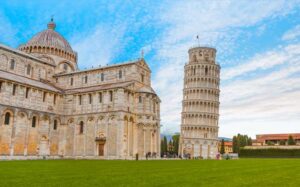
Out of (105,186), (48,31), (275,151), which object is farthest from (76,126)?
(275,151)

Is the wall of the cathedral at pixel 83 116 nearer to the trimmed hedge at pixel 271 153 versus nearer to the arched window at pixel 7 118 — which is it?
the arched window at pixel 7 118

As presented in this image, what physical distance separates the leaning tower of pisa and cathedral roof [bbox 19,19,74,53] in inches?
1468

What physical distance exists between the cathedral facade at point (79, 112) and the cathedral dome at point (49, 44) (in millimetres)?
3863

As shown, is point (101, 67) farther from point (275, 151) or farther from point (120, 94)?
point (275, 151)

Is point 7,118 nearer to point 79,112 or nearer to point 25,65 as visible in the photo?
point 79,112

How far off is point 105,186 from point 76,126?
4235 centimetres

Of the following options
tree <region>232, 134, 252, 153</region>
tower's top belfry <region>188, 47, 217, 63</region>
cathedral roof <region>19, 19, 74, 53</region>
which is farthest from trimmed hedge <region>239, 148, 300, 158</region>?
cathedral roof <region>19, 19, 74, 53</region>

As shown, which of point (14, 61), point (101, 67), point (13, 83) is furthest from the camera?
point (101, 67)

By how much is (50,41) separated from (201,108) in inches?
1727

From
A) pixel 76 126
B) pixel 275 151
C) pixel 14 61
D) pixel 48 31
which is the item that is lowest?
pixel 275 151

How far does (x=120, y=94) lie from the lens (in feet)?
163

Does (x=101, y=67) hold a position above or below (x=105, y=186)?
above

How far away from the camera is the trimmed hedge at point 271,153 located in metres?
77.5

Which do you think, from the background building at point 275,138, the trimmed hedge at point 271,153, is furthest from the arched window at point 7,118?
the background building at point 275,138
